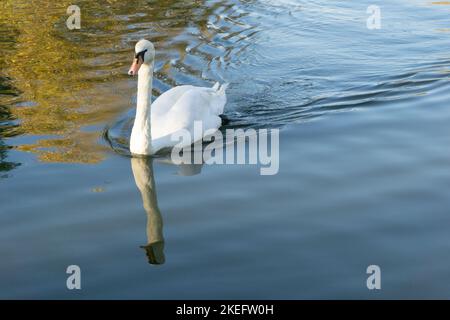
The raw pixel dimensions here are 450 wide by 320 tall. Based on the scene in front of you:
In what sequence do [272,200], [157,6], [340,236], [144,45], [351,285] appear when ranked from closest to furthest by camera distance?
[351,285]
[340,236]
[272,200]
[144,45]
[157,6]

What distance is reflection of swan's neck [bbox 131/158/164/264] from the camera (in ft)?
27.0

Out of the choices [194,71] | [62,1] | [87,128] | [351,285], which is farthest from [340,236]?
[62,1]

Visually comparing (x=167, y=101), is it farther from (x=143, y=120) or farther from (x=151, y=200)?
(x=151, y=200)

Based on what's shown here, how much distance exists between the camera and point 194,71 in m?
14.8

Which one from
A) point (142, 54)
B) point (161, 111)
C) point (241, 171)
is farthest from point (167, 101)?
point (241, 171)

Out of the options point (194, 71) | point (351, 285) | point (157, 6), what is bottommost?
point (351, 285)

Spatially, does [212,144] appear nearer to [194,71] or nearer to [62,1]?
[194,71]

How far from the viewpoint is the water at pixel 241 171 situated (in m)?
7.72

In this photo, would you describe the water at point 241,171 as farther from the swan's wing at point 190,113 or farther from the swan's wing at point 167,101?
the swan's wing at point 167,101

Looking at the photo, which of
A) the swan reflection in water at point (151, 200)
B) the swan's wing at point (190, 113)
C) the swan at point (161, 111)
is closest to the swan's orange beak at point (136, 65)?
the swan at point (161, 111)

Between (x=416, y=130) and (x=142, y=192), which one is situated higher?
(x=416, y=130)

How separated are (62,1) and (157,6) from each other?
8.60 ft

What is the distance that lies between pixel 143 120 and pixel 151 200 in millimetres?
1661

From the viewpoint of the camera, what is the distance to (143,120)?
10.7 meters
